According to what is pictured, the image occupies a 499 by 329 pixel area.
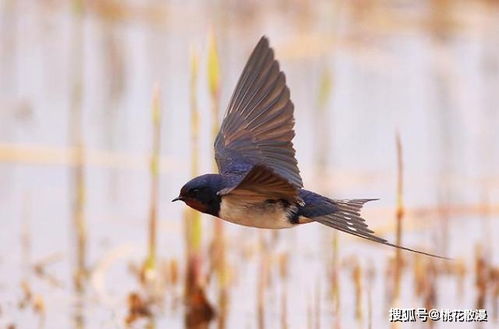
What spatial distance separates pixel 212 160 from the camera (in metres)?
6.98

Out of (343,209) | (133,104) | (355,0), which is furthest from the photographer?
(355,0)

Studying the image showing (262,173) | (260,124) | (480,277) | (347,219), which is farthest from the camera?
(480,277)

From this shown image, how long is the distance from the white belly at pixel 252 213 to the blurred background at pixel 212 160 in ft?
1.46

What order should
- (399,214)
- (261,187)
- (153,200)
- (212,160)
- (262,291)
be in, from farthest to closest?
(212,160) < (153,200) < (262,291) < (399,214) < (261,187)

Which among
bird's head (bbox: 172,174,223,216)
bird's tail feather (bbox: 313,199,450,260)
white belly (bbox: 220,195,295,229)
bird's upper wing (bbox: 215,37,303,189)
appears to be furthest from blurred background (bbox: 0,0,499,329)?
bird's head (bbox: 172,174,223,216)

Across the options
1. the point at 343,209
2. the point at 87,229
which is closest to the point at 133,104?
the point at 87,229

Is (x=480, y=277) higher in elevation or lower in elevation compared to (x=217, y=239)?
lower

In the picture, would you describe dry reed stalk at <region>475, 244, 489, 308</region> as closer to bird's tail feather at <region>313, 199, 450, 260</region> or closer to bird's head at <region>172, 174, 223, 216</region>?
bird's tail feather at <region>313, 199, 450, 260</region>

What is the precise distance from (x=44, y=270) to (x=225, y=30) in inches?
169

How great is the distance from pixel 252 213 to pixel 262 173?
13.6 inches

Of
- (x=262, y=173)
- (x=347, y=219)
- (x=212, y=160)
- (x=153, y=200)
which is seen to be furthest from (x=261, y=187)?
(x=212, y=160)

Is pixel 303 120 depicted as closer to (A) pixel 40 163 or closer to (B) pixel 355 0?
(A) pixel 40 163

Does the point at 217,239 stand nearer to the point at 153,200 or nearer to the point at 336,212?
the point at 153,200

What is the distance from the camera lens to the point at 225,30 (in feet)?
31.4
